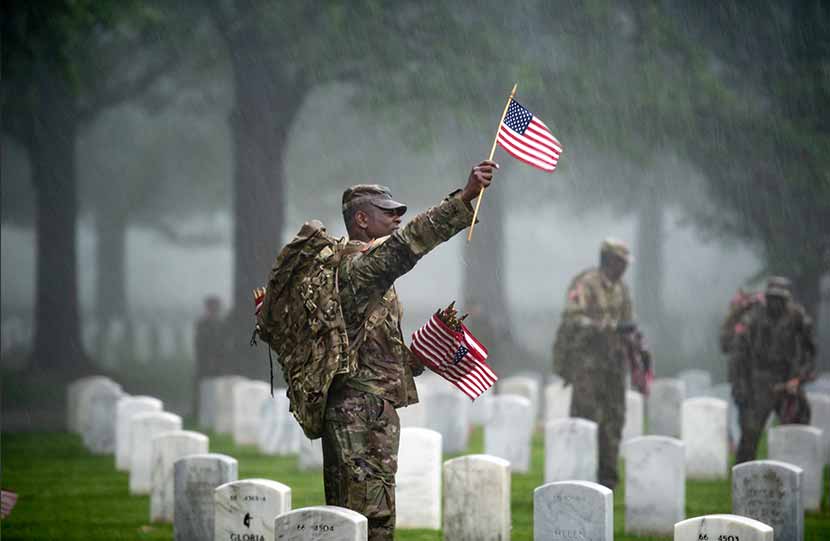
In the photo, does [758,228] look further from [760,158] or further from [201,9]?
[201,9]

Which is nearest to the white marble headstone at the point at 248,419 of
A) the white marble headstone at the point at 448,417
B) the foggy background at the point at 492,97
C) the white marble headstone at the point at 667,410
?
the white marble headstone at the point at 448,417

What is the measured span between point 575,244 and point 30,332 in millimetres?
27192

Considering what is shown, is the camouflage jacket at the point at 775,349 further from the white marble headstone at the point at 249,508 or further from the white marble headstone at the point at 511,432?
the white marble headstone at the point at 249,508

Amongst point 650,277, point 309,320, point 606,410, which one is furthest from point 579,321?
point 650,277

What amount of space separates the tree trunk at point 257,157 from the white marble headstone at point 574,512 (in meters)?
16.4

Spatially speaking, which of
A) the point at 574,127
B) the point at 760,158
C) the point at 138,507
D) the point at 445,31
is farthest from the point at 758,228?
the point at 138,507

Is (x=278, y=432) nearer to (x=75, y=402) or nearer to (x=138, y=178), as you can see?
(x=75, y=402)

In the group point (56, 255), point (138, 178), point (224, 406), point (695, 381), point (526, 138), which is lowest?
point (224, 406)

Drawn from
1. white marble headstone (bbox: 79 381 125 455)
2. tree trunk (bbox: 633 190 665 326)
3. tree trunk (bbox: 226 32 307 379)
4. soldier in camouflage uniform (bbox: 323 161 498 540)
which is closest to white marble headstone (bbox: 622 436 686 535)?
soldier in camouflage uniform (bbox: 323 161 498 540)

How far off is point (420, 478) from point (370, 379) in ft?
13.6

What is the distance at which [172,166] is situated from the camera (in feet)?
134

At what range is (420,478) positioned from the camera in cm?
1166

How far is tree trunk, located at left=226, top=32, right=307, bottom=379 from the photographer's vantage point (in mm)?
25375

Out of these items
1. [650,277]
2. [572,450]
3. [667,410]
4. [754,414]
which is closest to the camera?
[572,450]
